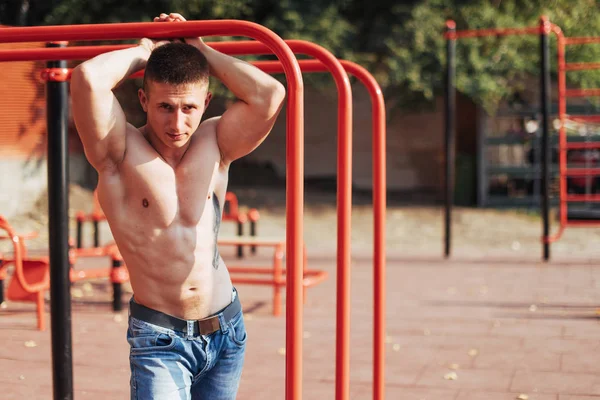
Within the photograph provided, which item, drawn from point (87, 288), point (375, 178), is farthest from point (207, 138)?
point (87, 288)

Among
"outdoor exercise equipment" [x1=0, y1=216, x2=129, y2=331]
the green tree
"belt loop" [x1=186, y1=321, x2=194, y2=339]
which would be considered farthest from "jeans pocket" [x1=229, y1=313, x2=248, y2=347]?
the green tree

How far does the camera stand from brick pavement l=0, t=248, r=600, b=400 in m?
4.64

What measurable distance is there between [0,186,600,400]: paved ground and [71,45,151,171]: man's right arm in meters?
2.16

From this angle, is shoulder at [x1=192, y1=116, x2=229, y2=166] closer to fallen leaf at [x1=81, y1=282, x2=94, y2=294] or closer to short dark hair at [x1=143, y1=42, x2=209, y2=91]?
short dark hair at [x1=143, y1=42, x2=209, y2=91]

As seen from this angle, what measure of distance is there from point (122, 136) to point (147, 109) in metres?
0.11

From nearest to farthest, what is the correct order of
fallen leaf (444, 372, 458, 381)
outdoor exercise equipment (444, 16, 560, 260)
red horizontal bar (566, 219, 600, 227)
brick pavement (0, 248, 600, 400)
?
1. brick pavement (0, 248, 600, 400)
2. fallen leaf (444, 372, 458, 381)
3. outdoor exercise equipment (444, 16, 560, 260)
4. red horizontal bar (566, 219, 600, 227)

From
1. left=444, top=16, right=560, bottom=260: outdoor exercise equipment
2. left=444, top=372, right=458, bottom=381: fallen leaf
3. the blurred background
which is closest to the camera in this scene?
left=444, top=372, right=458, bottom=381: fallen leaf

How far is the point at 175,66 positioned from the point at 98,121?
10.5 inches

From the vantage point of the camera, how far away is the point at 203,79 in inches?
103

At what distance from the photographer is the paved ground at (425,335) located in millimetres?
4668

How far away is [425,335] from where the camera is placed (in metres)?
5.99

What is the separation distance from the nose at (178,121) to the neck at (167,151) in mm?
111

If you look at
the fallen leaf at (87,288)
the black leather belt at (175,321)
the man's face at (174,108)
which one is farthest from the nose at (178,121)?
the fallen leaf at (87,288)

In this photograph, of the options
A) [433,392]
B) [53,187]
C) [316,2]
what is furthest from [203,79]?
[316,2]
